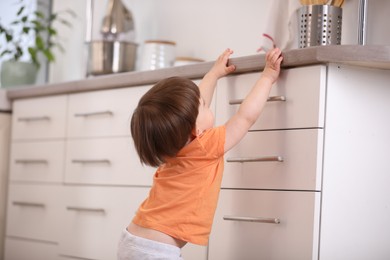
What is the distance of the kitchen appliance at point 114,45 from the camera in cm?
309

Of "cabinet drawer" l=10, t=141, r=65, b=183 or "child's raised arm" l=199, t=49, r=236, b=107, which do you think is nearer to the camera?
"child's raised arm" l=199, t=49, r=236, b=107

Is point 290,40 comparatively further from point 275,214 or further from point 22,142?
point 22,142

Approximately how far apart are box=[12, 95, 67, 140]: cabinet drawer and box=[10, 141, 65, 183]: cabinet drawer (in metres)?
0.04

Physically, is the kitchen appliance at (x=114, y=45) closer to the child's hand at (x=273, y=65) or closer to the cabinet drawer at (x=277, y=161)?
the cabinet drawer at (x=277, y=161)

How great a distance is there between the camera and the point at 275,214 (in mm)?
1951

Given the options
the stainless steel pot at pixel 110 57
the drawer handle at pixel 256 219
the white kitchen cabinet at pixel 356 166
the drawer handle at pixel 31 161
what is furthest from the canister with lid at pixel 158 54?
the white kitchen cabinet at pixel 356 166

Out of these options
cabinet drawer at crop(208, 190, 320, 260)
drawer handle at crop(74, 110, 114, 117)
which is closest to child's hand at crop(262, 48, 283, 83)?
cabinet drawer at crop(208, 190, 320, 260)

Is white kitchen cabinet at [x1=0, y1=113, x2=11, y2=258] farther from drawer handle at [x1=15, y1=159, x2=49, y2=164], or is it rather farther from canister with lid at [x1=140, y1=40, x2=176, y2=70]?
canister with lid at [x1=140, y1=40, x2=176, y2=70]

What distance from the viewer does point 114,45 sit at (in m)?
3.09

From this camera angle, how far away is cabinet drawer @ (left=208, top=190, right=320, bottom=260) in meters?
1.85

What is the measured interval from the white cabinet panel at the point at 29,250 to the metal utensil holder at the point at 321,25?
1.27 metres

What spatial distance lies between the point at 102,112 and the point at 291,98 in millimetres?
866

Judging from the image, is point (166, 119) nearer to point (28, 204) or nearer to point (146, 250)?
point (146, 250)

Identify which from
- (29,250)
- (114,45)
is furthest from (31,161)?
(114,45)
